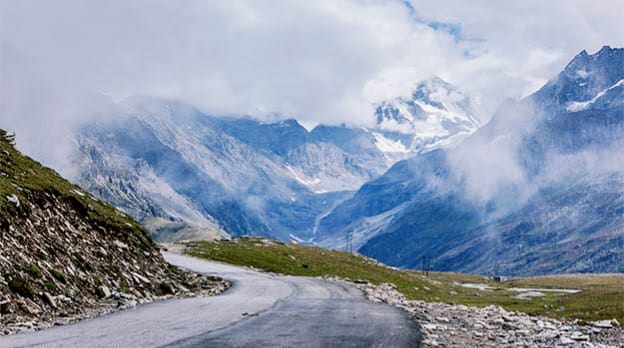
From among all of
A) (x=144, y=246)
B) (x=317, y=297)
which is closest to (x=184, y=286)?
(x=144, y=246)

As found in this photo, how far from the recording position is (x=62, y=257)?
35688 millimetres

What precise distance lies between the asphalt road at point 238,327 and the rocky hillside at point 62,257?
2.57m

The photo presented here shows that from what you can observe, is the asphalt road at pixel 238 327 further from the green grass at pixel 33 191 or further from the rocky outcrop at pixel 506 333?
the green grass at pixel 33 191

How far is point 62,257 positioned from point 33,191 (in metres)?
6.80

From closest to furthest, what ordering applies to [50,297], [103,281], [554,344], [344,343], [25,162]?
1. [344,343]
2. [554,344]
3. [50,297]
4. [103,281]
5. [25,162]

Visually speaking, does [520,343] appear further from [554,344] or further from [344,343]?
[344,343]

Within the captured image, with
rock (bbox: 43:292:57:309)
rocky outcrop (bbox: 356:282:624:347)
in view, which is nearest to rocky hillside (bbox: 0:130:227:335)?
rock (bbox: 43:292:57:309)

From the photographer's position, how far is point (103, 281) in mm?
37219

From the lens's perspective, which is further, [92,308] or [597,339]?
[92,308]

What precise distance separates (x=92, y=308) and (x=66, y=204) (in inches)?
552

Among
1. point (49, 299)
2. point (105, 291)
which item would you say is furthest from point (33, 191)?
point (49, 299)

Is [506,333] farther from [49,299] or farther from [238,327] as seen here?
[49,299]

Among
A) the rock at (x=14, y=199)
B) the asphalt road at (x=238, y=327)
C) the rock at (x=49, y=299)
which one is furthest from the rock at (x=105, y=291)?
the rock at (x=14, y=199)

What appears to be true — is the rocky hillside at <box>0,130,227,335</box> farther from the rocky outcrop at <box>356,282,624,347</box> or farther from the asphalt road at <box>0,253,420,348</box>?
the rocky outcrop at <box>356,282,624,347</box>
